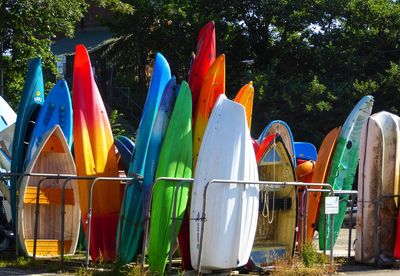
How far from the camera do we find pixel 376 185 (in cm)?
1113

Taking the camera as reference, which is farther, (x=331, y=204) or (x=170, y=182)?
(x=331, y=204)

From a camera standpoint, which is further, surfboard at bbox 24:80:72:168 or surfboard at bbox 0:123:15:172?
surfboard at bbox 0:123:15:172

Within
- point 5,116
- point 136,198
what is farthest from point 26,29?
point 136,198

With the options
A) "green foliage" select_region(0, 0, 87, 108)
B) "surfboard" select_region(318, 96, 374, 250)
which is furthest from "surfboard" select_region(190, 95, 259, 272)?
"green foliage" select_region(0, 0, 87, 108)

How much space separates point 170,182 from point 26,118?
11.7 feet

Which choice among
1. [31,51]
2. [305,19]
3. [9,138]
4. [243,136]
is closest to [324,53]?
[305,19]

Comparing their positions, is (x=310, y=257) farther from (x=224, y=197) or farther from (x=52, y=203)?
(x=52, y=203)

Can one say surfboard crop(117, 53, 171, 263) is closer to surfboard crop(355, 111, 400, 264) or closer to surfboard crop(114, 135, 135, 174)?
surfboard crop(114, 135, 135, 174)

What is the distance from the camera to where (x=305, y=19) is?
25094 millimetres

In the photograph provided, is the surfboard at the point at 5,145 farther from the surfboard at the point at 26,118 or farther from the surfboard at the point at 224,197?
the surfboard at the point at 224,197

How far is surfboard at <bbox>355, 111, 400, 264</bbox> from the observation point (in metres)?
11.1

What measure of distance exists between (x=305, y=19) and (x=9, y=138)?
15.1 metres

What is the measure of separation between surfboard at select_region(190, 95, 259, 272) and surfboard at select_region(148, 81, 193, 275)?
363 mm

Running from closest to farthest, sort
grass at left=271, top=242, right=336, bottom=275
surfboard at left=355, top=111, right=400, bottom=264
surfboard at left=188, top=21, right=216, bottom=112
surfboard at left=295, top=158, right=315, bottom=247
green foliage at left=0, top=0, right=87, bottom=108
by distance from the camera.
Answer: grass at left=271, top=242, right=336, bottom=275
surfboard at left=295, top=158, right=315, bottom=247
surfboard at left=188, top=21, right=216, bottom=112
surfboard at left=355, top=111, right=400, bottom=264
green foliage at left=0, top=0, right=87, bottom=108
